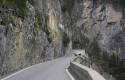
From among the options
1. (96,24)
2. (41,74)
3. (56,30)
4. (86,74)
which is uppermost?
(96,24)

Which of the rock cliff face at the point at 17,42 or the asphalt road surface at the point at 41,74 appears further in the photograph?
the rock cliff face at the point at 17,42

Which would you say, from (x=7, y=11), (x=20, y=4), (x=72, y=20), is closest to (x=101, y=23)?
(x=72, y=20)

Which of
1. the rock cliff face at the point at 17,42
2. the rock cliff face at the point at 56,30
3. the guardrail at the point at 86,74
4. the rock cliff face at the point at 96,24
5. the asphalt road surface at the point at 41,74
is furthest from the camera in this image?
the rock cliff face at the point at 96,24

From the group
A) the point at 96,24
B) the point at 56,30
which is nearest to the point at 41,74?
the point at 56,30

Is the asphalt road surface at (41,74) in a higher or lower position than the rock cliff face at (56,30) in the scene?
lower

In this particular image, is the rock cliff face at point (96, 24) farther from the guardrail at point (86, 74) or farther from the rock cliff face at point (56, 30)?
the guardrail at point (86, 74)

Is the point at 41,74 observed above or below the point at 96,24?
below

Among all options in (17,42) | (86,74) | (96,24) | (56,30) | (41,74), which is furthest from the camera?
(96,24)

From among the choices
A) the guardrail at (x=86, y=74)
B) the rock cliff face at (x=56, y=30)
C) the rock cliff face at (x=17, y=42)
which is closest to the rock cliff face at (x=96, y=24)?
the rock cliff face at (x=56, y=30)

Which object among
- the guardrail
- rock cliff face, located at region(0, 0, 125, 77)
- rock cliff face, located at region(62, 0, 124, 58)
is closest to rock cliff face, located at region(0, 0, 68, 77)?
rock cliff face, located at region(0, 0, 125, 77)

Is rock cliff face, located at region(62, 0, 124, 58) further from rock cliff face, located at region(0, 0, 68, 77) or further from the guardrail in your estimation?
the guardrail

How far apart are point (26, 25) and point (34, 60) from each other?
5.73 metres

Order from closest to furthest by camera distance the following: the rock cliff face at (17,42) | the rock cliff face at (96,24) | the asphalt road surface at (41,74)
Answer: the asphalt road surface at (41,74)
the rock cliff face at (17,42)
the rock cliff face at (96,24)

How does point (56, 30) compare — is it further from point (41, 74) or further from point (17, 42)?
point (41, 74)
